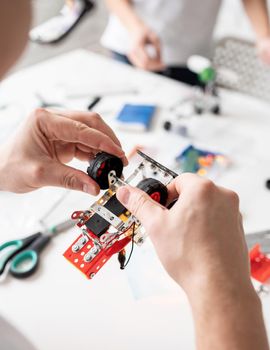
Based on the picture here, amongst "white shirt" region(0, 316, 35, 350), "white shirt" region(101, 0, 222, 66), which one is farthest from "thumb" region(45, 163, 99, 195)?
"white shirt" region(101, 0, 222, 66)

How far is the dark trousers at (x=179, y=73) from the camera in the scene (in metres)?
1.73

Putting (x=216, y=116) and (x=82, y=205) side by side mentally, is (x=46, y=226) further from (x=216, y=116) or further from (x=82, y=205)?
(x=216, y=116)

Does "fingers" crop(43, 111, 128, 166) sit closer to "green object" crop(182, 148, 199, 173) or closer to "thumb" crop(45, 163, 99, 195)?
"thumb" crop(45, 163, 99, 195)

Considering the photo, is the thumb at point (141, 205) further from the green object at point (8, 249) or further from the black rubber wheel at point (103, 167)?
the green object at point (8, 249)

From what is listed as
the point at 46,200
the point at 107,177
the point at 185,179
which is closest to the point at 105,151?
the point at 107,177

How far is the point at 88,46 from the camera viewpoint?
3.36m

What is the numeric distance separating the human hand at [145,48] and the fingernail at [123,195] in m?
0.85

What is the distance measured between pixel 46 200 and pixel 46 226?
10 centimetres

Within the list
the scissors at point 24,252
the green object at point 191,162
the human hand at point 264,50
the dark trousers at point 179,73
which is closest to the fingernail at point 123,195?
the scissors at point 24,252

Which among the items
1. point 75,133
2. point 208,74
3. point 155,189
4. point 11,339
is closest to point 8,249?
point 11,339

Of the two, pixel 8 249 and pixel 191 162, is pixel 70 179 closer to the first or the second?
pixel 8 249

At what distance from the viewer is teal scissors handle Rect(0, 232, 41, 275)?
89 centimetres

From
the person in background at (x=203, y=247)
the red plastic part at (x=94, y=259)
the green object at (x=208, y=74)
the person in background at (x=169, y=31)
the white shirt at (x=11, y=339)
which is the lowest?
the white shirt at (x=11, y=339)

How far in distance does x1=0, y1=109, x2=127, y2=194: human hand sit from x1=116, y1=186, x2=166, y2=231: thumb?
12 cm
